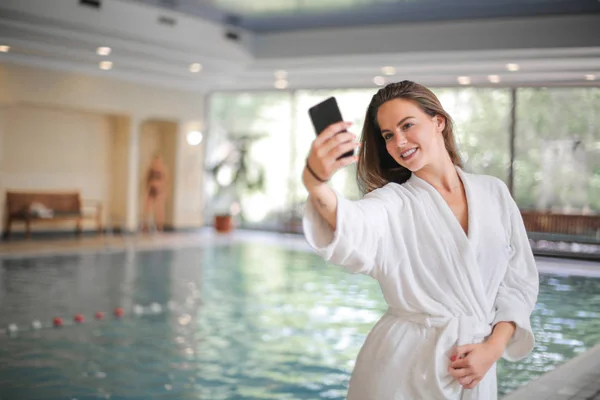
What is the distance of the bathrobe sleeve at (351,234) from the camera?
1335 mm

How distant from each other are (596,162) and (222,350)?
9.04 m

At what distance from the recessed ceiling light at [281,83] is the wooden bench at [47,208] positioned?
14.0ft

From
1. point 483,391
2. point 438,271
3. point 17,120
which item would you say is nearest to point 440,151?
point 438,271

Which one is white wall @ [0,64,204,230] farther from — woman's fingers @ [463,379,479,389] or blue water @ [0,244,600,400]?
woman's fingers @ [463,379,479,389]

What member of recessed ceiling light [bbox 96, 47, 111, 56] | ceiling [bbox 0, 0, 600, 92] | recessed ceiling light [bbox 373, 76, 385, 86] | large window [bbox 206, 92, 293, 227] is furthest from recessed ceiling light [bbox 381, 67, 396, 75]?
recessed ceiling light [bbox 96, 47, 111, 56]

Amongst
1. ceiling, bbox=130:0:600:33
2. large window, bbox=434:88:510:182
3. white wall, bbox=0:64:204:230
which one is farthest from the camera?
large window, bbox=434:88:510:182

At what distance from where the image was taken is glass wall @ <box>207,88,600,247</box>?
12.7 m

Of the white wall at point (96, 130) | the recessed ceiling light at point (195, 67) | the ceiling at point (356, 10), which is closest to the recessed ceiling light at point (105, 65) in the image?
the white wall at point (96, 130)

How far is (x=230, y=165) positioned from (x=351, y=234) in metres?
15.6

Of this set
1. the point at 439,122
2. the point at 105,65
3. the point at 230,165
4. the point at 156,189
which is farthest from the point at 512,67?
the point at 439,122

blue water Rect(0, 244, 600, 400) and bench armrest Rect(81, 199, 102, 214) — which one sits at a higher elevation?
bench armrest Rect(81, 199, 102, 214)

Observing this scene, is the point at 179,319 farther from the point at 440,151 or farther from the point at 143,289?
the point at 440,151

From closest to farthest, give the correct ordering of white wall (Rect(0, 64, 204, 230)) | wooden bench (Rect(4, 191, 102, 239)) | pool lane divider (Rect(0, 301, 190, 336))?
pool lane divider (Rect(0, 301, 190, 336)) < wooden bench (Rect(4, 191, 102, 239)) < white wall (Rect(0, 64, 204, 230))

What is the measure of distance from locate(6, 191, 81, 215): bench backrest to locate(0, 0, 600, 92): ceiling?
2.42 meters
